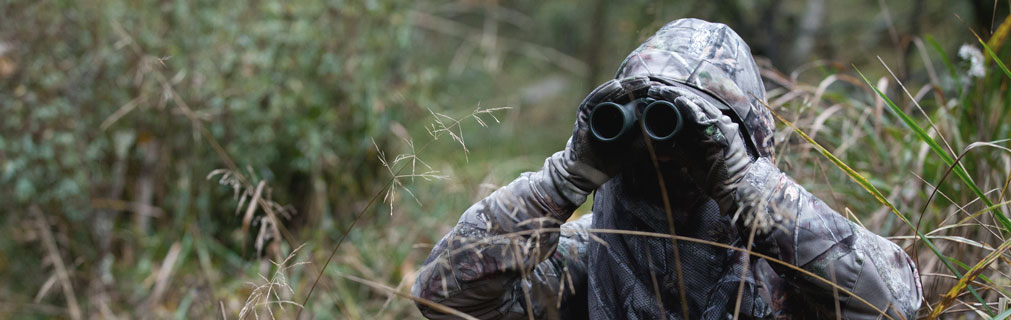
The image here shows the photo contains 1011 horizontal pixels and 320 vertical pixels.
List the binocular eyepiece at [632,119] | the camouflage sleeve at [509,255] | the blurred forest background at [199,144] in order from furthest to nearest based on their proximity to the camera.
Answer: the blurred forest background at [199,144], the camouflage sleeve at [509,255], the binocular eyepiece at [632,119]

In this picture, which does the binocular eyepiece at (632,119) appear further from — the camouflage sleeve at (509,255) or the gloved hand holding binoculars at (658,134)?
the camouflage sleeve at (509,255)

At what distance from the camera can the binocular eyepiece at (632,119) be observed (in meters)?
1.31

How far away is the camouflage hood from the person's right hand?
9 centimetres

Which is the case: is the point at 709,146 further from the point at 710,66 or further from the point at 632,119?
the point at 710,66

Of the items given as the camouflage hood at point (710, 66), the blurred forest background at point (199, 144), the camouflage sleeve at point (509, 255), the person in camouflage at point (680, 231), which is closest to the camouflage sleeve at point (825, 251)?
the person in camouflage at point (680, 231)

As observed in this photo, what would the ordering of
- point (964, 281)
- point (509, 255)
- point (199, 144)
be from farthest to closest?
point (199, 144)
point (509, 255)
point (964, 281)

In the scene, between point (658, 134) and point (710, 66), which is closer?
point (658, 134)

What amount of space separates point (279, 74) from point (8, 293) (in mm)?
1697

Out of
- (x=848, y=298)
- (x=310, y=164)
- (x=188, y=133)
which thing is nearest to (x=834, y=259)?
(x=848, y=298)

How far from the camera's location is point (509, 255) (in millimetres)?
1513

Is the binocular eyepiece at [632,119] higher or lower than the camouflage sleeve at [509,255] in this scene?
higher

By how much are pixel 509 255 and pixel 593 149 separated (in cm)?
29

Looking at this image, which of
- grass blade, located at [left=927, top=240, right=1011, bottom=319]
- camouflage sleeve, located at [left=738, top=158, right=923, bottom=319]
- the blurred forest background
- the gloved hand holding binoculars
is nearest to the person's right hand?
the gloved hand holding binoculars

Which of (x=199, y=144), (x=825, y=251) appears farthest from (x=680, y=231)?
(x=199, y=144)
